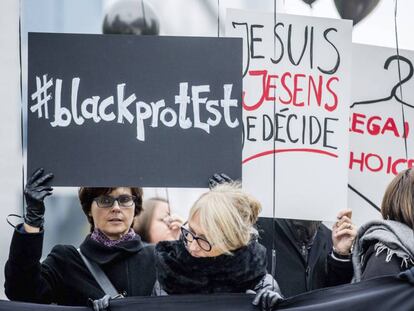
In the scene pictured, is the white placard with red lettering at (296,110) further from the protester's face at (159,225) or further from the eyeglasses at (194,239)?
the protester's face at (159,225)

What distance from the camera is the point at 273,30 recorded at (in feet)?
12.4

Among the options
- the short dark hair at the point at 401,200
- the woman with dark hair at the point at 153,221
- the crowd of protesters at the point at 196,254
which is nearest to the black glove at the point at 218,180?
the crowd of protesters at the point at 196,254

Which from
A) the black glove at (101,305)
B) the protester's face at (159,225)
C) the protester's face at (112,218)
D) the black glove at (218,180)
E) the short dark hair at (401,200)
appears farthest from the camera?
the protester's face at (159,225)

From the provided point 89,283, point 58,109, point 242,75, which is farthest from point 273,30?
point 89,283

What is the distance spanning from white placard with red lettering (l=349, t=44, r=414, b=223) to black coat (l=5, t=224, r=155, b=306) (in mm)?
899

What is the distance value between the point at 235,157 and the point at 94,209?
0.61 meters

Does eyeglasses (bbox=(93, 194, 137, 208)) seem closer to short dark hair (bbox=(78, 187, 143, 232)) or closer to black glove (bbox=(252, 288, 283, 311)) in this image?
short dark hair (bbox=(78, 187, 143, 232))

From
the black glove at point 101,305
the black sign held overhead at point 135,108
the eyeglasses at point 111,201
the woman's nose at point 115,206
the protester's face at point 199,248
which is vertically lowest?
the black glove at point 101,305

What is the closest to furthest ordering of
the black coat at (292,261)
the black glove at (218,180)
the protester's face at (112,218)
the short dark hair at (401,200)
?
the short dark hair at (401,200) → the black glove at (218,180) → the protester's face at (112,218) → the black coat at (292,261)

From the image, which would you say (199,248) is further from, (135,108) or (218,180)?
(135,108)

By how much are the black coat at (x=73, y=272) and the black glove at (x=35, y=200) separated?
5 centimetres

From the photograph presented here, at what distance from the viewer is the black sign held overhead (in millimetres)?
3436

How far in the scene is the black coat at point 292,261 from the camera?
394cm

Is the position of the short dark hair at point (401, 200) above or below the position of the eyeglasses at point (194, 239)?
above
